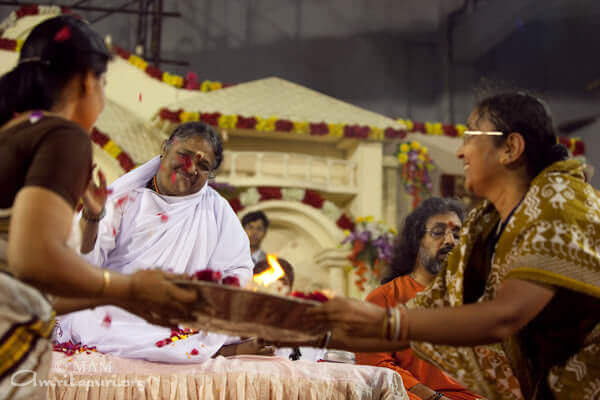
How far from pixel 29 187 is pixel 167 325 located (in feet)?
2.13

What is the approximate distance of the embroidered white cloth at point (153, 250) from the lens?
315 centimetres

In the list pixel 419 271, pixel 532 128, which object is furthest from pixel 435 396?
pixel 532 128

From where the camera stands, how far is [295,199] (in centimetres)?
1248

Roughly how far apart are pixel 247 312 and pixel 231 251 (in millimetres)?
1661

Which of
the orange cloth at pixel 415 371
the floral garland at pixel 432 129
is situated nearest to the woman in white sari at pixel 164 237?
the orange cloth at pixel 415 371

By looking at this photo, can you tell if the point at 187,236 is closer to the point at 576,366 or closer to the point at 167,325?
the point at 167,325

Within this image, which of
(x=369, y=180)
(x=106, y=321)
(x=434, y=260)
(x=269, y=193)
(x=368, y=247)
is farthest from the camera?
(x=369, y=180)

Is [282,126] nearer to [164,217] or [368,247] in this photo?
[368,247]

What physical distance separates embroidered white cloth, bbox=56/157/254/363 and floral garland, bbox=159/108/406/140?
824 centimetres

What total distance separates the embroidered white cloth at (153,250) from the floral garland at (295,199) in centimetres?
814

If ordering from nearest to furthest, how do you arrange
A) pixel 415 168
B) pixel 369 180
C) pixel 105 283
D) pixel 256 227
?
pixel 105 283 < pixel 256 227 < pixel 369 180 < pixel 415 168

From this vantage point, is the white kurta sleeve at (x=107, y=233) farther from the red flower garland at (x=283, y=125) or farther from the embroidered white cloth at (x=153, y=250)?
the red flower garland at (x=283, y=125)

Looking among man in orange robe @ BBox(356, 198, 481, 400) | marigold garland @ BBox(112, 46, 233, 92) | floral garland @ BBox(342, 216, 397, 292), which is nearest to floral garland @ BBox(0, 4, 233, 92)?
marigold garland @ BBox(112, 46, 233, 92)

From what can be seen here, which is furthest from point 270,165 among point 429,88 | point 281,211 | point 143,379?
point 143,379
